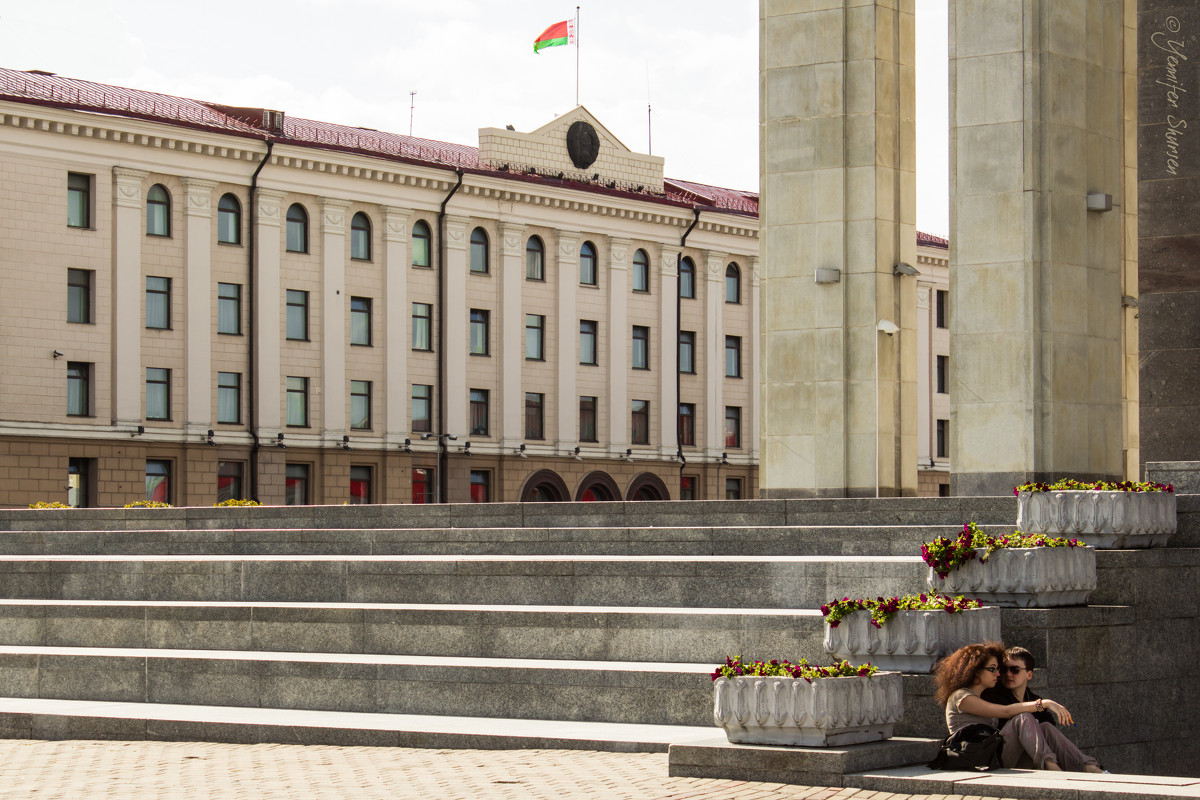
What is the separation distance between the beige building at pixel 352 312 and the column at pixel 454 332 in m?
0.08

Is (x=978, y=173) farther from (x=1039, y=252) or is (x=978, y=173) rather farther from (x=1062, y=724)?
(x=1062, y=724)

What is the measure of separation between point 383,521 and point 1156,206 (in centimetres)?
1125

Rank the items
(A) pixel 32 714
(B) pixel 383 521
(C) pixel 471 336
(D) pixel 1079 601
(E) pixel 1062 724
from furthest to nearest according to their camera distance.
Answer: (C) pixel 471 336, (B) pixel 383 521, (A) pixel 32 714, (D) pixel 1079 601, (E) pixel 1062 724

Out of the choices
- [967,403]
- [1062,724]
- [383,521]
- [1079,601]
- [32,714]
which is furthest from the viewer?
[967,403]

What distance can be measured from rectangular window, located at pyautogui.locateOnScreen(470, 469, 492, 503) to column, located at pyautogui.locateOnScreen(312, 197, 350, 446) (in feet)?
18.1

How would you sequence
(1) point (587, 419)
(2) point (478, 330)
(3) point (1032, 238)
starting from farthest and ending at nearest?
1. (1) point (587, 419)
2. (2) point (478, 330)
3. (3) point (1032, 238)

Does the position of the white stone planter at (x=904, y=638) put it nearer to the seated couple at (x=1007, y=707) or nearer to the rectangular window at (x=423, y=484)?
the seated couple at (x=1007, y=707)

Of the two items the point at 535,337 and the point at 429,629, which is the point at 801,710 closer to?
the point at 429,629

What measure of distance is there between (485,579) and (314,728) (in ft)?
10.5

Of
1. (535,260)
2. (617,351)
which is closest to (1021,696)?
(535,260)

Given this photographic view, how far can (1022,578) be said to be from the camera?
13.9 meters

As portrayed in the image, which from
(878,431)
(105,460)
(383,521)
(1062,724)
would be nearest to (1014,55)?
(878,431)

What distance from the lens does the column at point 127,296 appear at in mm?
54812

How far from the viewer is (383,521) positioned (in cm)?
2373
